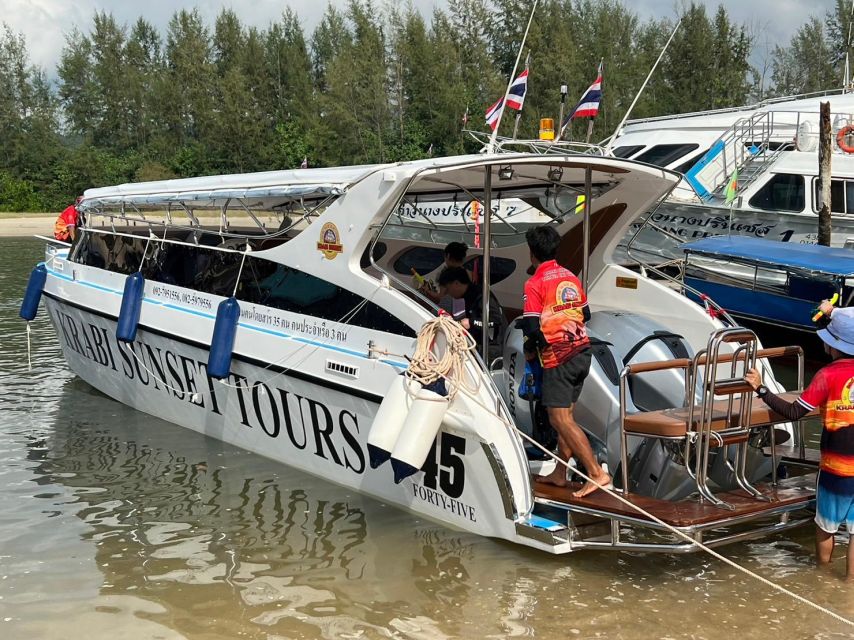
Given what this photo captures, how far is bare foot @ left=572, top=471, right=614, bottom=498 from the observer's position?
4.91m

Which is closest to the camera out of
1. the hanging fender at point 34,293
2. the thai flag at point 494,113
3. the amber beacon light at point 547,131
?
the amber beacon light at point 547,131

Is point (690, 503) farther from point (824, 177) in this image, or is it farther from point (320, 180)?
point (824, 177)

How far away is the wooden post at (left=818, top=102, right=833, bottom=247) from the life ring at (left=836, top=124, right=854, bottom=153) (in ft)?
4.22

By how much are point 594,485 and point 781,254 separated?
24.0 ft

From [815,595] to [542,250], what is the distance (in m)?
2.43

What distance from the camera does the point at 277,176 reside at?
657 centimetres

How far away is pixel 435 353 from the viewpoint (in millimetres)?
5211

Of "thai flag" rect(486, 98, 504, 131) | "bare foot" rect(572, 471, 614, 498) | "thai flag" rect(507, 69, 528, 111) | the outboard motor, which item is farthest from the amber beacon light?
"bare foot" rect(572, 471, 614, 498)

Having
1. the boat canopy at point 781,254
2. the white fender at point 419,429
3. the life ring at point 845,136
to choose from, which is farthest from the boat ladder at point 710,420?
the life ring at point 845,136

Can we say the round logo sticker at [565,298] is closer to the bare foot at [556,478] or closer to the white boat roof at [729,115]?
the bare foot at [556,478]

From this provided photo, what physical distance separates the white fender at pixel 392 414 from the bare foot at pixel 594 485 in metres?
1.07

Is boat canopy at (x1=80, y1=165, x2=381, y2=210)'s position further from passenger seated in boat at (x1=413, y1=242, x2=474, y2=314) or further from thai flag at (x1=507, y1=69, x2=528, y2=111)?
thai flag at (x1=507, y1=69, x2=528, y2=111)

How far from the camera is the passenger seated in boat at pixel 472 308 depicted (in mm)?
6445

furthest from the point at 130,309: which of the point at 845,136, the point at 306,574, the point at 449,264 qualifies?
the point at 845,136
